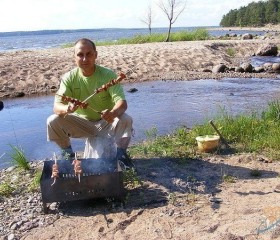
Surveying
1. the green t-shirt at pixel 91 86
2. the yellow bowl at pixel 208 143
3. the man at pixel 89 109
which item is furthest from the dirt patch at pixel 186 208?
the green t-shirt at pixel 91 86

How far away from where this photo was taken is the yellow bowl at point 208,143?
5586 mm

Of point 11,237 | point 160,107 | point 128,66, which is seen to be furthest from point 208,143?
point 128,66

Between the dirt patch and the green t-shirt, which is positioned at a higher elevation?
the green t-shirt

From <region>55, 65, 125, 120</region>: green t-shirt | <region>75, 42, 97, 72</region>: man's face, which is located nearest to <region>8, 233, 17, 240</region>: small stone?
<region>55, 65, 125, 120</region>: green t-shirt

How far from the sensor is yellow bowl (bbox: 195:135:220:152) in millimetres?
5586

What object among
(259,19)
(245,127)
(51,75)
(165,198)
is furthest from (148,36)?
(259,19)

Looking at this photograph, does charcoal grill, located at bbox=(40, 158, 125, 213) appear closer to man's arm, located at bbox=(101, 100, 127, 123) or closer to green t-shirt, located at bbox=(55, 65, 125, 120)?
man's arm, located at bbox=(101, 100, 127, 123)

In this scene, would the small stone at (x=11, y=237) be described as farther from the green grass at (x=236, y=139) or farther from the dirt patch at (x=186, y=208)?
the green grass at (x=236, y=139)

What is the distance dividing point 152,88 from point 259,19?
88591 mm

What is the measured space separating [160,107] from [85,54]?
6.22m

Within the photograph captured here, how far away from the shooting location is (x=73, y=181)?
3.98m

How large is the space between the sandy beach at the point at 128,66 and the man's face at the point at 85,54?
8675 mm

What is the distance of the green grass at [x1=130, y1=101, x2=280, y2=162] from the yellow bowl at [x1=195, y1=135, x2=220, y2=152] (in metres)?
0.14

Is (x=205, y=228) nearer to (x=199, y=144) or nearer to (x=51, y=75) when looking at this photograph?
(x=199, y=144)
